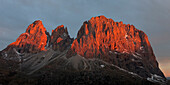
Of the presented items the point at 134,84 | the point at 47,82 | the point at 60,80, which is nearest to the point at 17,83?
the point at 47,82

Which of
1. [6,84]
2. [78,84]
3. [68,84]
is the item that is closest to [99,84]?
[78,84]

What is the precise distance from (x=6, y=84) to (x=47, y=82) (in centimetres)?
3753

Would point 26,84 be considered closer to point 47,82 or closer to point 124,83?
point 47,82

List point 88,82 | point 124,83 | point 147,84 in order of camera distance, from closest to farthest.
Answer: point 88,82 → point 124,83 → point 147,84

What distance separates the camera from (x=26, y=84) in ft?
420

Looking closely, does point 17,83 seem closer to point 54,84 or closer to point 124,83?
point 54,84

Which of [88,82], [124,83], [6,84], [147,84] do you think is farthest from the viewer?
[147,84]

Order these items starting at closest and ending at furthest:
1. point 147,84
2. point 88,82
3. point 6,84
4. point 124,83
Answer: point 6,84 → point 88,82 → point 124,83 → point 147,84

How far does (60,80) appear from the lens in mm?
147875

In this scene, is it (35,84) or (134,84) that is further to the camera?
(134,84)

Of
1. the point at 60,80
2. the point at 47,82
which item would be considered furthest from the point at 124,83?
the point at 47,82

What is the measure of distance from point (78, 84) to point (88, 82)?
1177 centimetres

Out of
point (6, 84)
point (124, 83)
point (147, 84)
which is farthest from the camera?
point (147, 84)

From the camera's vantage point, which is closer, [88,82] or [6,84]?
[6,84]
